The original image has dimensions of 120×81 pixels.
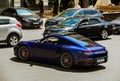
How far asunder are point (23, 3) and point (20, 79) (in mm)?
39442

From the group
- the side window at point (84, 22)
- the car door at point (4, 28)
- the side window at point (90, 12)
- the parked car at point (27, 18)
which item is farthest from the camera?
the parked car at point (27, 18)

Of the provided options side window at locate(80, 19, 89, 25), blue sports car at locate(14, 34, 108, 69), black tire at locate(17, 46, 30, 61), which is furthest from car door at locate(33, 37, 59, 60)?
side window at locate(80, 19, 89, 25)

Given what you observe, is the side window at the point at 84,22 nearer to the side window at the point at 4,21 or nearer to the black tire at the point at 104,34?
the black tire at the point at 104,34

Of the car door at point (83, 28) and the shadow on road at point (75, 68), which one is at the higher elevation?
the car door at point (83, 28)

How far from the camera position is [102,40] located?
80.3 ft

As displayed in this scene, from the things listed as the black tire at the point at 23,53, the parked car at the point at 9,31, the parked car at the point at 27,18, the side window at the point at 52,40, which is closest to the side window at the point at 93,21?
the parked car at the point at 9,31

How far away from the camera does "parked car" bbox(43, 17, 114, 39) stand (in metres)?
23.2

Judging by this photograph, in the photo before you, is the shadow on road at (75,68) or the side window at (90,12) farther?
the side window at (90,12)

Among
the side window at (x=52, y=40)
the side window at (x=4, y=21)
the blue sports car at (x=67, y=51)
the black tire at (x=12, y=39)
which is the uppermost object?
the side window at (x=4, y=21)

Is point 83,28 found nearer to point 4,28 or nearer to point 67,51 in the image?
point 4,28

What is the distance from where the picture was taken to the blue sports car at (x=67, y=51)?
14.3 m

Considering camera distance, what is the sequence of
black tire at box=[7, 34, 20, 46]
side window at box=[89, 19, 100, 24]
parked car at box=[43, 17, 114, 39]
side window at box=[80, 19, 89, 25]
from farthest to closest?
side window at box=[89, 19, 100, 24] < side window at box=[80, 19, 89, 25] < parked car at box=[43, 17, 114, 39] < black tire at box=[7, 34, 20, 46]

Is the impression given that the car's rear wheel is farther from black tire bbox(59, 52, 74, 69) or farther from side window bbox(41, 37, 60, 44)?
black tire bbox(59, 52, 74, 69)

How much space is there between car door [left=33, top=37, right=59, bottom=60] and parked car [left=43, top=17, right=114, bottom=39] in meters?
7.14
